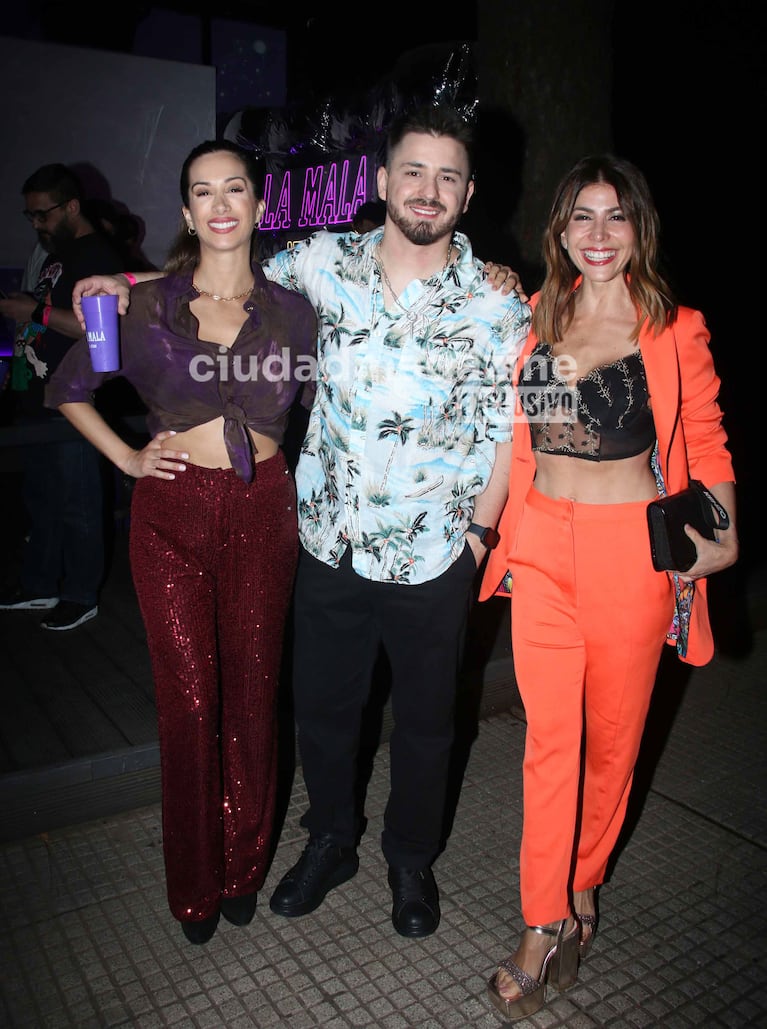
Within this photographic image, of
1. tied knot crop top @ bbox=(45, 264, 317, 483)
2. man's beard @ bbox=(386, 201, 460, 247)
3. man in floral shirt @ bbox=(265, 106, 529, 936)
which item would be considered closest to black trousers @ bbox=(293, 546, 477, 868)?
man in floral shirt @ bbox=(265, 106, 529, 936)

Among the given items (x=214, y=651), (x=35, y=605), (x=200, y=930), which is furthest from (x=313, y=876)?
(x=35, y=605)

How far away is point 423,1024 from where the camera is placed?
90.4 inches

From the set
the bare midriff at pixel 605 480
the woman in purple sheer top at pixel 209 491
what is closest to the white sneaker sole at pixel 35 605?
the woman in purple sheer top at pixel 209 491

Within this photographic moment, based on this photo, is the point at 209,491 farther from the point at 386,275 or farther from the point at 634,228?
the point at 634,228

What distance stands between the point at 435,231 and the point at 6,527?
16.8 feet

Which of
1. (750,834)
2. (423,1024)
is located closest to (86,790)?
(423,1024)

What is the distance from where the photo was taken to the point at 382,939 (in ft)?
8.56

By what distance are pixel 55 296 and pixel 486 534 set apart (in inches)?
113

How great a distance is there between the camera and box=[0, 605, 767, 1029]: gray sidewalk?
233 cm

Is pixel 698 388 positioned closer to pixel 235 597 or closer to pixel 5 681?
pixel 235 597

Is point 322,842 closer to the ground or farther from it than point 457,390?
closer to the ground

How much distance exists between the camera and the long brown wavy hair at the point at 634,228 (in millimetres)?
2275

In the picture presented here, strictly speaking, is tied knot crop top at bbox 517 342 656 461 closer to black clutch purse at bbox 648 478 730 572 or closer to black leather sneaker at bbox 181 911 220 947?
black clutch purse at bbox 648 478 730 572

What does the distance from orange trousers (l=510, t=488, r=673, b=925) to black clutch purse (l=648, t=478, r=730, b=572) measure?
9cm
